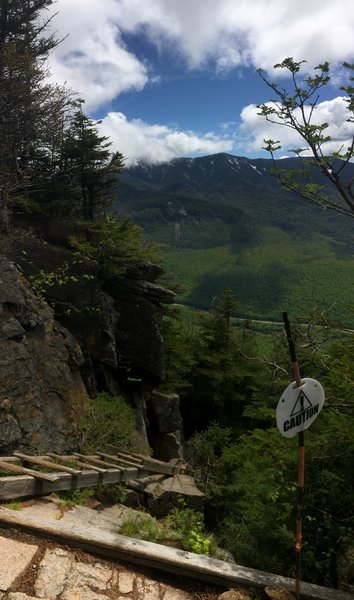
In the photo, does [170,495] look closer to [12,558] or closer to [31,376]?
[31,376]

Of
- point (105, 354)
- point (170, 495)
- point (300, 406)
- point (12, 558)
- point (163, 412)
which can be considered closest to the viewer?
point (12, 558)

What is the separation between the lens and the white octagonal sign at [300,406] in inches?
155

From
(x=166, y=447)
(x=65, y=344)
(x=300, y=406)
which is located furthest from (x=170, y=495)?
(x=166, y=447)

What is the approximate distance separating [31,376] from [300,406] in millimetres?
7839

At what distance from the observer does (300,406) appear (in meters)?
3.98

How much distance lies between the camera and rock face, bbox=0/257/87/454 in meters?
8.94

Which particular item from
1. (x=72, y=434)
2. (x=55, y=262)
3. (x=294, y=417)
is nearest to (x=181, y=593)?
(x=294, y=417)

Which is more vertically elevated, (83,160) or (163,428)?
(83,160)

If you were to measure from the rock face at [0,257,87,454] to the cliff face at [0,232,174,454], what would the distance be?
23 mm

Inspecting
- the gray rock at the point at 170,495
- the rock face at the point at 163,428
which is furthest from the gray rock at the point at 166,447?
the gray rock at the point at 170,495

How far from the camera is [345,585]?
4.95 m

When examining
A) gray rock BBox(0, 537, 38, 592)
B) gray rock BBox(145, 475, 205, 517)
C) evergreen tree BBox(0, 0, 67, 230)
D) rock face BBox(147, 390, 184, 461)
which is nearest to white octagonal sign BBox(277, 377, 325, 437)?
gray rock BBox(0, 537, 38, 592)

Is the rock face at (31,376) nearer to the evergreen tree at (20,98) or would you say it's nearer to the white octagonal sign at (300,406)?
the evergreen tree at (20,98)

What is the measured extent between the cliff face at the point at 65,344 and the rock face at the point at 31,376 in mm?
23
